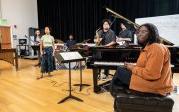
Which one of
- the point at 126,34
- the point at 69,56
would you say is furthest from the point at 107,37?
the point at 126,34

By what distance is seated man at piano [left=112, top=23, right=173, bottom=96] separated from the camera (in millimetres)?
2168

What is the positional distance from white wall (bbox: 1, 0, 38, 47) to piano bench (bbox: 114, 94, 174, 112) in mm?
11097

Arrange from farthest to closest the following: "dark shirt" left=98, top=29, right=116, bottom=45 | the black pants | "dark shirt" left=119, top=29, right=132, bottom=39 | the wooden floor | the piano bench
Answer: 1. "dark shirt" left=119, top=29, right=132, bottom=39
2. "dark shirt" left=98, top=29, right=116, bottom=45
3. the wooden floor
4. the black pants
5. the piano bench

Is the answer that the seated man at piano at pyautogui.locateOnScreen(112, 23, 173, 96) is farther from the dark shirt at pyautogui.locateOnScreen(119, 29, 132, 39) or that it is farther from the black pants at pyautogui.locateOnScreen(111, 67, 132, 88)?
the dark shirt at pyautogui.locateOnScreen(119, 29, 132, 39)

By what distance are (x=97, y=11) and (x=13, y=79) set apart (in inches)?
228

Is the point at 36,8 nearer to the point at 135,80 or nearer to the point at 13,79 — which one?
the point at 13,79

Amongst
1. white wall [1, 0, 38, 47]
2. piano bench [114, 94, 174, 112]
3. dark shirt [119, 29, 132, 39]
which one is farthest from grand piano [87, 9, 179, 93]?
white wall [1, 0, 38, 47]

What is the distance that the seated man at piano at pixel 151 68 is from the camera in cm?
217

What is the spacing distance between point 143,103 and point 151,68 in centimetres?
39

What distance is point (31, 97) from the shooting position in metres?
3.95

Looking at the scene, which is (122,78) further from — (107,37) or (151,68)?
(107,37)

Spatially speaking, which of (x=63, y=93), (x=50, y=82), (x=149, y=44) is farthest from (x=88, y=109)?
(x=50, y=82)

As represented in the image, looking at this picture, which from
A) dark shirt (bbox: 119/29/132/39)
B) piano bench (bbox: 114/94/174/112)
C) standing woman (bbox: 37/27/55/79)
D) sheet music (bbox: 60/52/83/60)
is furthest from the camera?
dark shirt (bbox: 119/29/132/39)

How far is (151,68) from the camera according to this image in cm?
217
